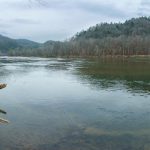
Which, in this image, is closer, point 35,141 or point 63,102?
point 35,141

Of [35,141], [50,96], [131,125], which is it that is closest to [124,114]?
[131,125]

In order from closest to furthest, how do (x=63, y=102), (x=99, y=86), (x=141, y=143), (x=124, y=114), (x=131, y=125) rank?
(x=141, y=143) → (x=131, y=125) → (x=124, y=114) → (x=63, y=102) → (x=99, y=86)

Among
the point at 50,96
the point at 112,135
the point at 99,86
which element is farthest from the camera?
the point at 99,86

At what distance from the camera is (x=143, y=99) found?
37250 mm

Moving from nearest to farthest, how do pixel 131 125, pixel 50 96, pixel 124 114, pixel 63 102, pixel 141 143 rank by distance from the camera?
pixel 141 143
pixel 131 125
pixel 124 114
pixel 63 102
pixel 50 96

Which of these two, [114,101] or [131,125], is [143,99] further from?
[131,125]

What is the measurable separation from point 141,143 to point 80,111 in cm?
1091

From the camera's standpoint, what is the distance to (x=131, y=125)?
24.9 metres

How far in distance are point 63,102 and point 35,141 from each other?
1491cm

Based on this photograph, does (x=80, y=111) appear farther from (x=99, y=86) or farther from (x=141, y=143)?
(x=99, y=86)

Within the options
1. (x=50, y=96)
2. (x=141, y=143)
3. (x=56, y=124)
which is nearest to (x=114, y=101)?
(x=50, y=96)

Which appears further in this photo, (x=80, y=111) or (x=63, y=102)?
(x=63, y=102)

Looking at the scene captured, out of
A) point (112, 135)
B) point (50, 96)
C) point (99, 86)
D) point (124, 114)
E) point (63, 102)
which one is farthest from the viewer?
point (99, 86)

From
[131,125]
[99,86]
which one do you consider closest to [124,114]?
[131,125]
